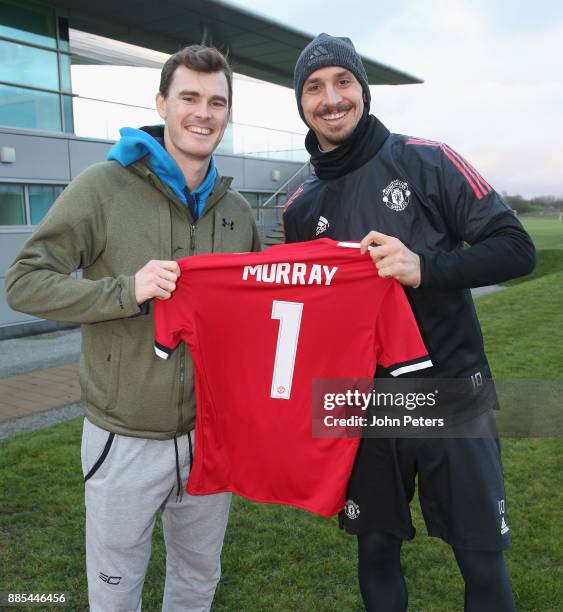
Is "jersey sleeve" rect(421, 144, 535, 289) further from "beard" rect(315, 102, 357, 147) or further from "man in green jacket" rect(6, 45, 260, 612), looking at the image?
"man in green jacket" rect(6, 45, 260, 612)

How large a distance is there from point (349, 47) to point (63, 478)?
3.88 meters

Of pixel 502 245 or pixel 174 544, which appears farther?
pixel 174 544

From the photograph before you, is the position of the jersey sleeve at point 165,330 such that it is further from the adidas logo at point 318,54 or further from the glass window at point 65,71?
the glass window at point 65,71

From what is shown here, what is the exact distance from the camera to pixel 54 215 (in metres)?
2.21

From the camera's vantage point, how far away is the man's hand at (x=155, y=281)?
2.19 metres

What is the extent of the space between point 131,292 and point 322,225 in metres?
0.97

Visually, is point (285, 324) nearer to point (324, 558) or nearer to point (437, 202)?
point (437, 202)

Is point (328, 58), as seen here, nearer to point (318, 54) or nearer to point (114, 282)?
point (318, 54)

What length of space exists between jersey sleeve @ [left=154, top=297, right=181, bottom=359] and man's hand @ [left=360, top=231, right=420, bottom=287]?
86 cm

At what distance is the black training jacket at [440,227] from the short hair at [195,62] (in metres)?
0.73

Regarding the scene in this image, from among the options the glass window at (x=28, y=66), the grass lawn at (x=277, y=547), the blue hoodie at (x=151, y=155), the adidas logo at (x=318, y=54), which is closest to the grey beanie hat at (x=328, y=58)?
the adidas logo at (x=318, y=54)

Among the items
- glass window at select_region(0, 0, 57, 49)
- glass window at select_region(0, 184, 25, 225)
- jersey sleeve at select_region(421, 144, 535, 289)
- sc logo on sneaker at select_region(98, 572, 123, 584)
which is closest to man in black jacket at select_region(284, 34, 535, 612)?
jersey sleeve at select_region(421, 144, 535, 289)

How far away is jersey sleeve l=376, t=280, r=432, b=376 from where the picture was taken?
233cm

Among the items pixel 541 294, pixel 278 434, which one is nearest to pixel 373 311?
pixel 278 434
